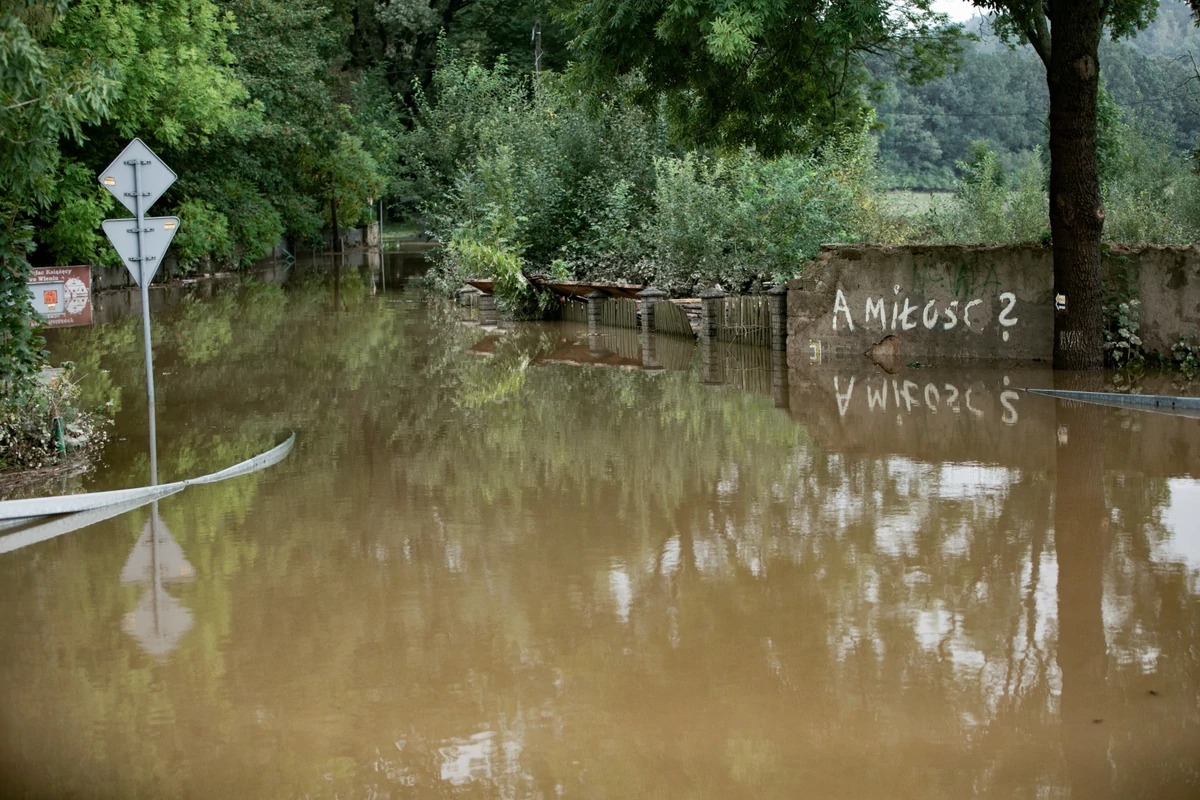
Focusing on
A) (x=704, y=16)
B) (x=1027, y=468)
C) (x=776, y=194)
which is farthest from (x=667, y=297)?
(x=1027, y=468)

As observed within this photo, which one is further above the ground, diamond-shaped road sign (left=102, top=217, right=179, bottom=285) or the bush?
the bush

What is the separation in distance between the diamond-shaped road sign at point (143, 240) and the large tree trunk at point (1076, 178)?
34.6ft

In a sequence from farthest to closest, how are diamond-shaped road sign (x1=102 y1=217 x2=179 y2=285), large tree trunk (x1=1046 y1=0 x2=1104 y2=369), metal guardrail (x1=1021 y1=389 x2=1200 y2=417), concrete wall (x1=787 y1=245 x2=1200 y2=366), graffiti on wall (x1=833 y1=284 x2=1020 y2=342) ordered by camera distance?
graffiti on wall (x1=833 y1=284 x2=1020 y2=342)
concrete wall (x1=787 y1=245 x2=1200 y2=366)
large tree trunk (x1=1046 y1=0 x2=1104 y2=369)
metal guardrail (x1=1021 y1=389 x2=1200 y2=417)
diamond-shaped road sign (x1=102 y1=217 x2=179 y2=285)

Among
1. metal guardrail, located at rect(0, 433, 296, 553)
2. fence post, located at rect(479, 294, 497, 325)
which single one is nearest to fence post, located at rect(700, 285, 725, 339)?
fence post, located at rect(479, 294, 497, 325)

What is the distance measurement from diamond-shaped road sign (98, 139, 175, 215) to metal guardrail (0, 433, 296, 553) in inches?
118

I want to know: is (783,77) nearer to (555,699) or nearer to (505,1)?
(555,699)

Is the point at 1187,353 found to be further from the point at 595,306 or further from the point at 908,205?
the point at 595,306

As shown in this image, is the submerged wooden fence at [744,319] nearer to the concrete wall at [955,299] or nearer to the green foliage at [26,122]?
the concrete wall at [955,299]

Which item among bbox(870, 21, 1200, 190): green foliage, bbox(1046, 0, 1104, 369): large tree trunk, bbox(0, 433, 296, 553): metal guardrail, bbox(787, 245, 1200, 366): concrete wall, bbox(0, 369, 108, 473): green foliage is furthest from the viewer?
bbox(870, 21, 1200, 190): green foliage

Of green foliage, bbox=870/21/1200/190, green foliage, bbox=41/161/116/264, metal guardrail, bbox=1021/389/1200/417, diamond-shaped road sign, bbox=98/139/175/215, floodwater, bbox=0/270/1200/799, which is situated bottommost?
floodwater, bbox=0/270/1200/799

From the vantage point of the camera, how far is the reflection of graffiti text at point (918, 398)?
→ 13914 mm

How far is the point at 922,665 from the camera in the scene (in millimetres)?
6387

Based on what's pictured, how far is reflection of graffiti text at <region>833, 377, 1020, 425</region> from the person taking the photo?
13.9 m

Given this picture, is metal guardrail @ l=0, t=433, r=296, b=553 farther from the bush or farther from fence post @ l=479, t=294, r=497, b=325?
fence post @ l=479, t=294, r=497, b=325
